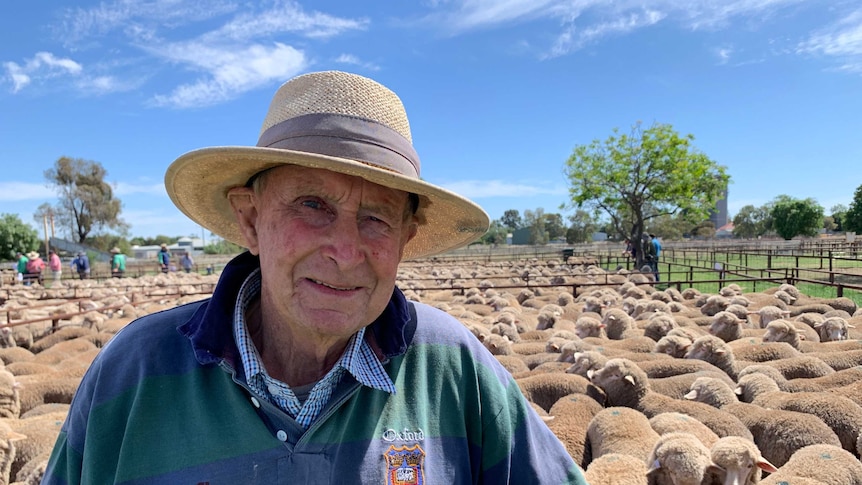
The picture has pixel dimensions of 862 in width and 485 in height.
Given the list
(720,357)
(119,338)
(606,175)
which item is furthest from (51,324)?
(606,175)

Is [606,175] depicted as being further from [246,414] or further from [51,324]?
[246,414]

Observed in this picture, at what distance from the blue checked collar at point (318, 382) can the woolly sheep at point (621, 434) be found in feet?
9.70

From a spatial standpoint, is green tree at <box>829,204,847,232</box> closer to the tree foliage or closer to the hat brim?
the tree foliage

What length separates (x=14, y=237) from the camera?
4700cm

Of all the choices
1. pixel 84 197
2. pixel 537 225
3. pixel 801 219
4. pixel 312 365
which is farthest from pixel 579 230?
pixel 312 365

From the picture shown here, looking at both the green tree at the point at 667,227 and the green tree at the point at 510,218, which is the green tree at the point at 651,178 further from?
the green tree at the point at 510,218

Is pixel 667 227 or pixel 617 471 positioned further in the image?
pixel 667 227

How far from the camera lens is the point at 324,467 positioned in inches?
52.5

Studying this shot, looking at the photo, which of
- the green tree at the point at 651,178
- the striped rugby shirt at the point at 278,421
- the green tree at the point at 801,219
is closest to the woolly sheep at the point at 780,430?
the striped rugby shirt at the point at 278,421

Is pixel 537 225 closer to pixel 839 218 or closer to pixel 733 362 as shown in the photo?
pixel 839 218

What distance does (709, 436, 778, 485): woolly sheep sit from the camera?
123 inches

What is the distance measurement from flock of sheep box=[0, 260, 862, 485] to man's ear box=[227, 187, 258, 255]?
7.75 feet

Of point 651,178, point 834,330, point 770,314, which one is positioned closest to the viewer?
point 834,330

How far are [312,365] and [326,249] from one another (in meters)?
0.38
